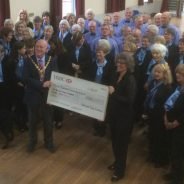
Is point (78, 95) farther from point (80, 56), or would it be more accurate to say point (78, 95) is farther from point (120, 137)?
point (80, 56)

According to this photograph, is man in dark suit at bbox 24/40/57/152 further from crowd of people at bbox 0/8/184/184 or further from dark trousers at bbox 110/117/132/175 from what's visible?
dark trousers at bbox 110/117/132/175

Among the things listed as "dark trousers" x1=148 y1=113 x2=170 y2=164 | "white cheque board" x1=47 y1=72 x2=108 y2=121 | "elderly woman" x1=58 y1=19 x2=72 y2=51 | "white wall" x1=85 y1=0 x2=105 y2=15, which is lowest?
"dark trousers" x1=148 y1=113 x2=170 y2=164

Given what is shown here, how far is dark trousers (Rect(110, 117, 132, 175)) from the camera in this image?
3973 millimetres

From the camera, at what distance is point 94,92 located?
4.20 m

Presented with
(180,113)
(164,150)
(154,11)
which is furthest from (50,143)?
(154,11)

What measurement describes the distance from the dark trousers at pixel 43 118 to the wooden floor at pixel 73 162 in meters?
0.20

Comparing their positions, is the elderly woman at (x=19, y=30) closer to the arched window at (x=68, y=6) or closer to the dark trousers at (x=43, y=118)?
the dark trousers at (x=43, y=118)

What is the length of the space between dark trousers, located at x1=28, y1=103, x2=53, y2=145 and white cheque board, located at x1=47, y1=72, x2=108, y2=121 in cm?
16

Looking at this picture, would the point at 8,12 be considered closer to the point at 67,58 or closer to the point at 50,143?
the point at 67,58

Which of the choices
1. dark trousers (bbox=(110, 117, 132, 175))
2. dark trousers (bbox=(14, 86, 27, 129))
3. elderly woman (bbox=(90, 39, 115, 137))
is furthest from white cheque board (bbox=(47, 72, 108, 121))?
dark trousers (bbox=(14, 86, 27, 129))

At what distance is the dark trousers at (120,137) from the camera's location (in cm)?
397

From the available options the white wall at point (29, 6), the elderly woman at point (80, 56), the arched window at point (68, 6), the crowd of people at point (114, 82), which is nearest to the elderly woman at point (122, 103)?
the crowd of people at point (114, 82)

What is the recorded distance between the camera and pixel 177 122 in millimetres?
3869

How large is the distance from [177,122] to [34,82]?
192cm
